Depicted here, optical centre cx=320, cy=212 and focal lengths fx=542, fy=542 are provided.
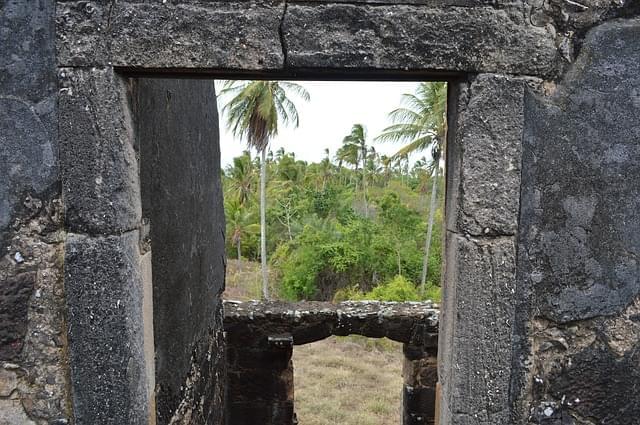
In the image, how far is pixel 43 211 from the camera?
6.41 ft

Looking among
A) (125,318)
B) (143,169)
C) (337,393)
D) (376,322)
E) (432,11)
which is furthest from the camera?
(337,393)

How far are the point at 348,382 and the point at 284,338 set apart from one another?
3479 mm

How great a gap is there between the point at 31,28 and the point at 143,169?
29.7 inches

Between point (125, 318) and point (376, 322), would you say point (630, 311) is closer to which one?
point (125, 318)

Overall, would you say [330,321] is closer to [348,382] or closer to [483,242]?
[348,382]

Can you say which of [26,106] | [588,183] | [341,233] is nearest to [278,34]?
[26,106]

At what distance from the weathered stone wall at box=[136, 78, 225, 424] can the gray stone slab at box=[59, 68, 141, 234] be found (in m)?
0.17

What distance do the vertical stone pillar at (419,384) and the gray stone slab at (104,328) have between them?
4297mm

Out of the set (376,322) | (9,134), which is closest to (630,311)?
(9,134)

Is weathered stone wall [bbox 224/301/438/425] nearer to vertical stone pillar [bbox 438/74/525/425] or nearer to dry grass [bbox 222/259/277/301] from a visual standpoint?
vertical stone pillar [bbox 438/74/525/425]

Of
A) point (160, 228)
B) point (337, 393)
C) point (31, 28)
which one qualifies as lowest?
A: point (337, 393)

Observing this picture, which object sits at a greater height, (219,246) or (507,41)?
(507,41)

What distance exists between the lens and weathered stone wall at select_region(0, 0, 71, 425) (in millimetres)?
1895

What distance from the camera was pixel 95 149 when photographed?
6.24 ft
